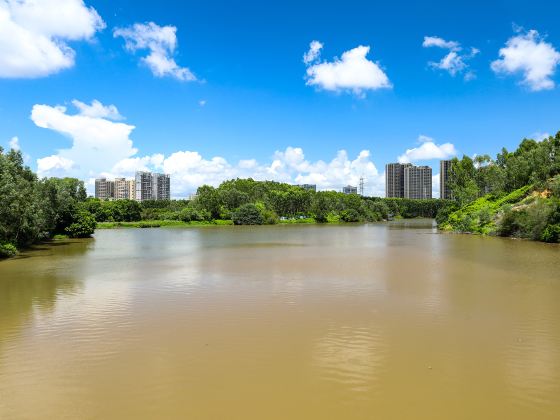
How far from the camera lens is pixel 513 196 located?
72688 mm

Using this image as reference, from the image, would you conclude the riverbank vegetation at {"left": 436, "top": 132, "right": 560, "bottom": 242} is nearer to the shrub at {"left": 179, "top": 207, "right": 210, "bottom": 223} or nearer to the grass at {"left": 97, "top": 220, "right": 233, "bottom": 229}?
the grass at {"left": 97, "top": 220, "right": 233, "bottom": 229}

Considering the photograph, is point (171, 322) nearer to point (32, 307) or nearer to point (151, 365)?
point (151, 365)

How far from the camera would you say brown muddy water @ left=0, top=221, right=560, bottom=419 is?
8.66 m

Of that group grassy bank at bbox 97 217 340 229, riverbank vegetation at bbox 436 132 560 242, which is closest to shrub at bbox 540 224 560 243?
riverbank vegetation at bbox 436 132 560 242

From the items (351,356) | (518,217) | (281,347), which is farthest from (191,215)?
(351,356)

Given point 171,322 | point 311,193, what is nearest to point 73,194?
point 171,322

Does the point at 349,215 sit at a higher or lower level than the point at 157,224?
higher

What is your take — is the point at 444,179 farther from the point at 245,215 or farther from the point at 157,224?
the point at 157,224

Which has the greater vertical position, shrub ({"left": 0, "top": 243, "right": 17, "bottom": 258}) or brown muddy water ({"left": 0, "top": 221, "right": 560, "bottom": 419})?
shrub ({"left": 0, "top": 243, "right": 17, "bottom": 258})

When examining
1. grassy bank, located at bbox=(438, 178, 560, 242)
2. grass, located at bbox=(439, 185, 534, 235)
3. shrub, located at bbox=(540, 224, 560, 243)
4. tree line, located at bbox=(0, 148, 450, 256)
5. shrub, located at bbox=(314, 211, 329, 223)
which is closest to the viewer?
tree line, located at bbox=(0, 148, 450, 256)

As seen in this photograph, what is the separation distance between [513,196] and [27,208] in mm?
72414

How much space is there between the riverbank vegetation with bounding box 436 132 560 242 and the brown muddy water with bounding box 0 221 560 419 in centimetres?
3263

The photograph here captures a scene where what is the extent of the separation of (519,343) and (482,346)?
4.15 feet

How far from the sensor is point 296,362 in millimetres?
10992
